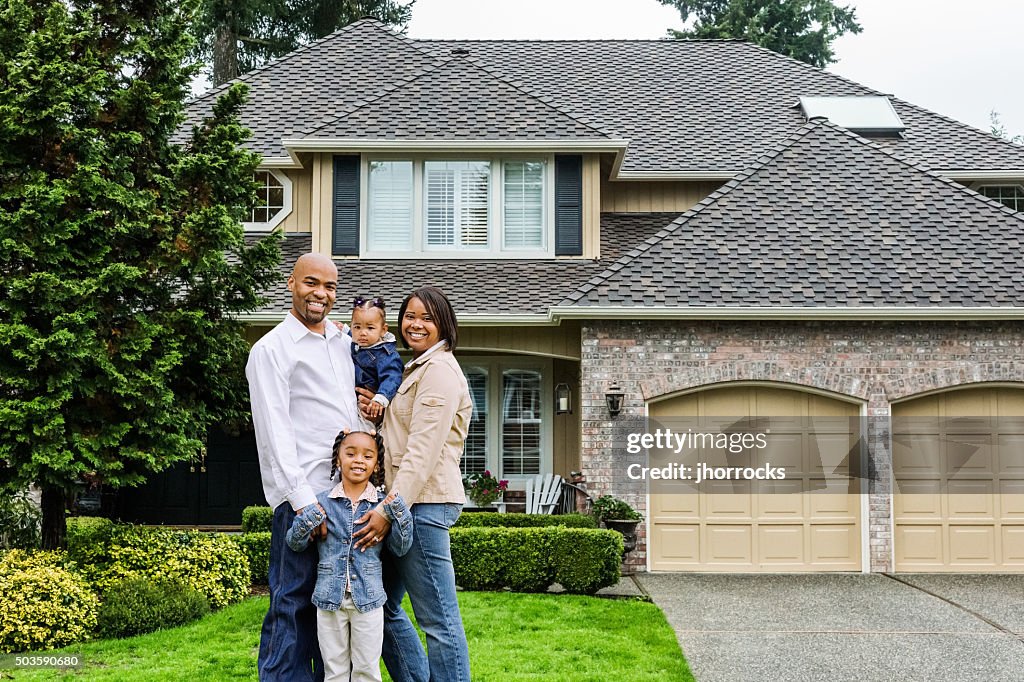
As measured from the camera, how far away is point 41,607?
6730 millimetres

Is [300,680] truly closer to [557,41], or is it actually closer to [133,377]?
[133,377]

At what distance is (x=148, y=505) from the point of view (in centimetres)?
1273

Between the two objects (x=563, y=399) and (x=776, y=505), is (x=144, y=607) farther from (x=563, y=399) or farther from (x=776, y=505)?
(x=776, y=505)

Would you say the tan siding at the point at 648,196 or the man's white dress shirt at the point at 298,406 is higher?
the tan siding at the point at 648,196

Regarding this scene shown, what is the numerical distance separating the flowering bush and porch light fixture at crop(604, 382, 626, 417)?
206 centimetres

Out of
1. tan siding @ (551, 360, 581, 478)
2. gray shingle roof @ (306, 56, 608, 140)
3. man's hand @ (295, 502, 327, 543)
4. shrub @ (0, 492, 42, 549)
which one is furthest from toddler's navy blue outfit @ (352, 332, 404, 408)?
gray shingle roof @ (306, 56, 608, 140)

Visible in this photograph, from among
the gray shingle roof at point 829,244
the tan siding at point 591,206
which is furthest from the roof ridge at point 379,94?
the gray shingle roof at point 829,244

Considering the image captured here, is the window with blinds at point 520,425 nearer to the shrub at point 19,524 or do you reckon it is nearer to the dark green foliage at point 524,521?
the dark green foliage at point 524,521

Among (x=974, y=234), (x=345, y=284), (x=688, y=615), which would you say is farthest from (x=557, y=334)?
(x=974, y=234)

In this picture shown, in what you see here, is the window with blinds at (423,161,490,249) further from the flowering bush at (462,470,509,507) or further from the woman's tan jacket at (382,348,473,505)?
the woman's tan jacket at (382,348,473,505)

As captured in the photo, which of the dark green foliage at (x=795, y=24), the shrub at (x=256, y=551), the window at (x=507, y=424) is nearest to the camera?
the shrub at (x=256, y=551)

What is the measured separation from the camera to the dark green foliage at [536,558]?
849 centimetres

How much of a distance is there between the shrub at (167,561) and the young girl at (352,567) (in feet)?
13.1

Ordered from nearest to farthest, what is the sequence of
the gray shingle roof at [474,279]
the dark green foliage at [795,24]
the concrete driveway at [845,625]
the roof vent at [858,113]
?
the concrete driveway at [845,625] → the gray shingle roof at [474,279] → the roof vent at [858,113] → the dark green foliage at [795,24]
